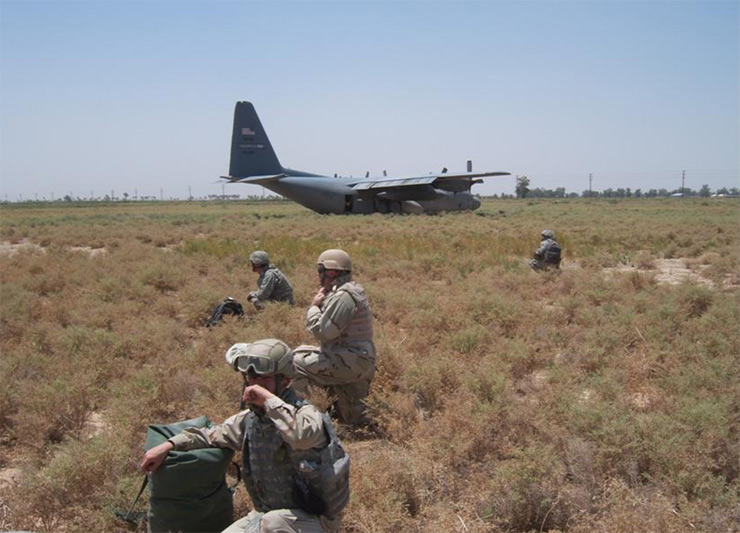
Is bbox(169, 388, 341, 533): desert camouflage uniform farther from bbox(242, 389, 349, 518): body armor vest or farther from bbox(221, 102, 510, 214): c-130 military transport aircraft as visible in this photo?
bbox(221, 102, 510, 214): c-130 military transport aircraft

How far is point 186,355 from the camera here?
6.86 m

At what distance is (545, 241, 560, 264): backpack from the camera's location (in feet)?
42.2

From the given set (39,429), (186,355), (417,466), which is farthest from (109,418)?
(417,466)

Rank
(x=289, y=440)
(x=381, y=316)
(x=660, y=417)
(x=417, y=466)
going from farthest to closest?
(x=381, y=316)
(x=660, y=417)
(x=417, y=466)
(x=289, y=440)

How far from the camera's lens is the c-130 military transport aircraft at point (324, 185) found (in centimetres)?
3278

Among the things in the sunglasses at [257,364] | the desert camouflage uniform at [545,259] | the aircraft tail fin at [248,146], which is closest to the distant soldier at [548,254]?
the desert camouflage uniform at [545,259]

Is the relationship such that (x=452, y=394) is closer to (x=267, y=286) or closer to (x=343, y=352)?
(x=343, y=352)

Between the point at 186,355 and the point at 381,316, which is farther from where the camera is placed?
the point at 381,316

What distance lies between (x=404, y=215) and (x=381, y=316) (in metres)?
25.0

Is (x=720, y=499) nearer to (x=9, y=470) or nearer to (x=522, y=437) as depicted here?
(x=522, y=437)

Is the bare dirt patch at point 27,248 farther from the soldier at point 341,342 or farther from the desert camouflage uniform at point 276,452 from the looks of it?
the desert camouflage uniform at point 276,452

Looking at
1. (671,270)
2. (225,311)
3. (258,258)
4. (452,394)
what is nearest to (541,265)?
(671,270)

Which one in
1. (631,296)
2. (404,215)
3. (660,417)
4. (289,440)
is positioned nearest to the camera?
(289,440)

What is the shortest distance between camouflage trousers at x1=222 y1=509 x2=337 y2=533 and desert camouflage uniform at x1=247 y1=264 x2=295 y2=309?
5.81 metres
